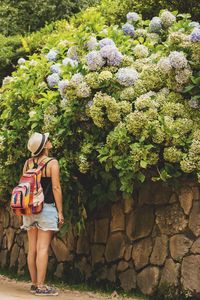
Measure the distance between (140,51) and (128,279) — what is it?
2507 mm

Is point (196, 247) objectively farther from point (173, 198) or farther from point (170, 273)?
point (173, 198)

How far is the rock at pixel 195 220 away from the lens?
6875mm

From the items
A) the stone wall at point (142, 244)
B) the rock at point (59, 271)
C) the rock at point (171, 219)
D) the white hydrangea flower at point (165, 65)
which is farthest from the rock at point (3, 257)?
the white hydrangea flower at point (165, 65)

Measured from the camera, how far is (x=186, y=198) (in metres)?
7.00

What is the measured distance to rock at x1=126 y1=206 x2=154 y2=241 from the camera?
24.1 feet

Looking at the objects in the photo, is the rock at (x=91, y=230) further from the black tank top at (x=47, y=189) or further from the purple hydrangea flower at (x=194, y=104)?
the purple hydrangea flower at (x=194, y=104)

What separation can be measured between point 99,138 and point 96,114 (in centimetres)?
38

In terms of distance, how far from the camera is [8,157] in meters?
8.69

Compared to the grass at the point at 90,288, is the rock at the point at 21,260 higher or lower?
higher

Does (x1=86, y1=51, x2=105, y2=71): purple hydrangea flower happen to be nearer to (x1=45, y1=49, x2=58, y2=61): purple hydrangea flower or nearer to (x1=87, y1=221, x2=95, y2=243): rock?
(x1=45, y1=49, x2=58, y2=61): purple hydrangea flower

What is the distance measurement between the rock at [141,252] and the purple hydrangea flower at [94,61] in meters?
1.90

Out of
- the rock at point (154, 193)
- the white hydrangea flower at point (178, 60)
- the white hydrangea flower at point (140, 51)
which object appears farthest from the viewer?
the white hydrangea flower at point (140, 51)

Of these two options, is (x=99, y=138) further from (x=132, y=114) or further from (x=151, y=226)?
(x=151, y=226)

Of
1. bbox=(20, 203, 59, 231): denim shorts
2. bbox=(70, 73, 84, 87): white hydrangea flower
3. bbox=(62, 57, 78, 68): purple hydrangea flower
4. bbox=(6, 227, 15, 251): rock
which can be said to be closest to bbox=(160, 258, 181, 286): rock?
bbox=(20, 203, 59, 231): denim shorts
